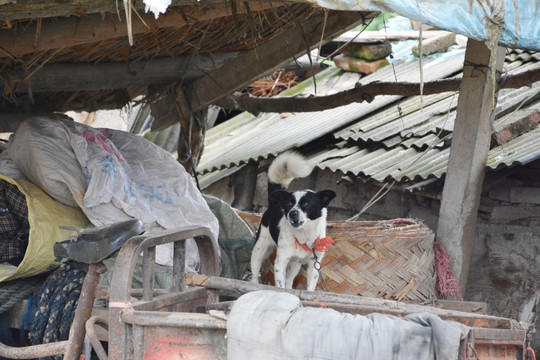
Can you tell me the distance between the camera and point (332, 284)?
5.67 m

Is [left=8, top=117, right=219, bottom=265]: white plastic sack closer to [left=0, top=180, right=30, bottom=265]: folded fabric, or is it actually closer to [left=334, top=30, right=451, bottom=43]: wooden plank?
[left=0, top=180, right=30, bottom=265]: folded fabric

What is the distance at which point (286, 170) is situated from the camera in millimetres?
6098

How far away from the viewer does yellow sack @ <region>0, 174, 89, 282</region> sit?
4750 millimetres

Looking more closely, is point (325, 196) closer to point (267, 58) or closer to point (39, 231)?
point (267, 58)

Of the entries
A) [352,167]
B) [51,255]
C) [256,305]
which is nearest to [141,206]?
[51,255]

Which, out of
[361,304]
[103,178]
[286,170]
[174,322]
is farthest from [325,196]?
[174,322]

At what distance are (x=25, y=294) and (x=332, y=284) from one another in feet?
7.30

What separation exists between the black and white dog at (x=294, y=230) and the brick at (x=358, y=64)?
17.9ft

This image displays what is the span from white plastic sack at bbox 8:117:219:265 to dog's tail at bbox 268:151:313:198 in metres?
0.72

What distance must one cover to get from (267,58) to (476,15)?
10.5ft

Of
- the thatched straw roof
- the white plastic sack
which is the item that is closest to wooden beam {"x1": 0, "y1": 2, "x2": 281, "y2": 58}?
the thatched straw roof

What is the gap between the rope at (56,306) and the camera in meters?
Result: 4.37

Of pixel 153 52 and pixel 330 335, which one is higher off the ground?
pixel 153 52

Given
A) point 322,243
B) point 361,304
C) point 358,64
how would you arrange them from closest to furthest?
1. point 361,304
2. point 322,243
3. point 358,64
